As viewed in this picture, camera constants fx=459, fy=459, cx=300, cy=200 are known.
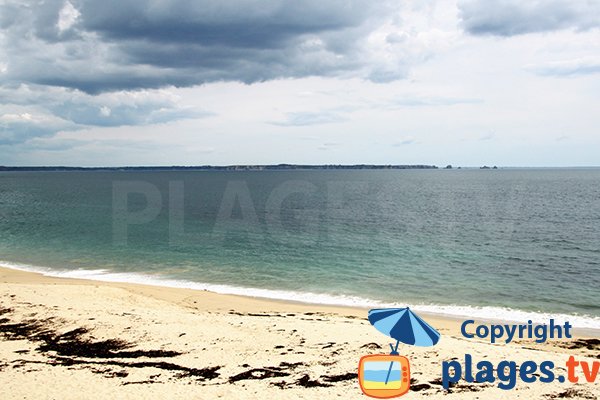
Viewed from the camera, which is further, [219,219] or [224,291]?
[219,219]

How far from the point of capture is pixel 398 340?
15.0 m

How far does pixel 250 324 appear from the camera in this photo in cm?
2034

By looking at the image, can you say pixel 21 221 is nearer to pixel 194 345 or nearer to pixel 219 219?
pixel 219 219

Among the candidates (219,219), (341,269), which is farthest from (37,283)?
(219,219)

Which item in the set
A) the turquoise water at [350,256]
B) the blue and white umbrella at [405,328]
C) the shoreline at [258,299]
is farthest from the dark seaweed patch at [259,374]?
the turquoise water at [350,256]

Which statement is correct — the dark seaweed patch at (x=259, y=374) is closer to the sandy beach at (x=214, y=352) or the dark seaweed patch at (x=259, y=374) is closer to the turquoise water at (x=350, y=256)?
the sandy beach at (x=214, y=352)

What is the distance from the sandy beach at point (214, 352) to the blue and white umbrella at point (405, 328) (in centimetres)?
108

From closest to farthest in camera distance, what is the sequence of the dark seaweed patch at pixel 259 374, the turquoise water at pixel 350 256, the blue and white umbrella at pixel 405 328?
Answer: the blue and white umbrella at pixel 405 328
the dark seaweed patch at pixel 259 374
the turquoise water at pixel 350 256

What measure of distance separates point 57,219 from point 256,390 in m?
61.4

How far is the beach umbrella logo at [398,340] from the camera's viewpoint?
14.1 metres

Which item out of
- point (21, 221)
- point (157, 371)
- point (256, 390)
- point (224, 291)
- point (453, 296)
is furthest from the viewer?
point (21, 221)

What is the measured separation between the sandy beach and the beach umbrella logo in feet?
1.03

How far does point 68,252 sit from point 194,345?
29861 mm

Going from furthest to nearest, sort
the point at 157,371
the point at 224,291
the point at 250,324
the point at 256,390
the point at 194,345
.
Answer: the point at 224,291, the point at 250,324, the point at 194,345, the point at 157,371, the point at 256,390
